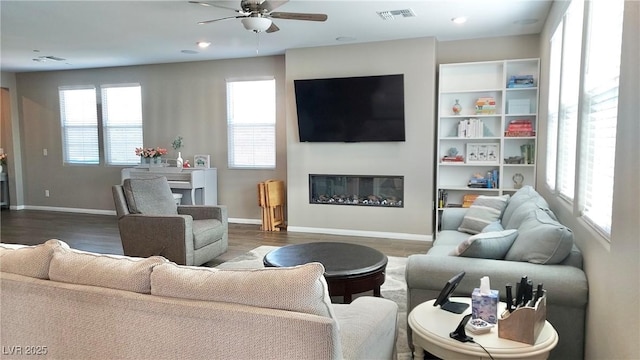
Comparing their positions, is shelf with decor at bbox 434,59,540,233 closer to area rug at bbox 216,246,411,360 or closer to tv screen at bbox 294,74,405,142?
tv screen at bbox 294,74,405,142

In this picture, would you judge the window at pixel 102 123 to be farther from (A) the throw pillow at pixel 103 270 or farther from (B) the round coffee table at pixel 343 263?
(A) the throw pillow at pixel 103 270

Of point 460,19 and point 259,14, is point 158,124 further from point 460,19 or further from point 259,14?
point 460,19

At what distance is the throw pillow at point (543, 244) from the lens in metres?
2.33

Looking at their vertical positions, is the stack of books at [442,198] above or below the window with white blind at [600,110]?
below

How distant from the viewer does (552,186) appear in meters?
3.81

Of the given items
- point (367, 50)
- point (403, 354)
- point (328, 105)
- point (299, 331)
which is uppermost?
point (367, 50)

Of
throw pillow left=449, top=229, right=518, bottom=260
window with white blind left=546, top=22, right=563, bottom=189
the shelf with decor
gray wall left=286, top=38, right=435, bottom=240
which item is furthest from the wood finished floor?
throw pillow left=449, top=229, right=518, bottom=260

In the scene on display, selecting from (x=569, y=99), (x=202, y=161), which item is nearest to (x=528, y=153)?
(x=569, y=99)

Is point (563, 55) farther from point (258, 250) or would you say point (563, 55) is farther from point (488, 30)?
point (258, 250)

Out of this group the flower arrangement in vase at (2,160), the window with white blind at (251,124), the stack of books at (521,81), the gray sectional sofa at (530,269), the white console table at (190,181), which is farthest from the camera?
the flower arrangement in vase at (2,160)

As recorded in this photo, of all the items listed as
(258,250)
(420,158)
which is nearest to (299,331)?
(258,250)

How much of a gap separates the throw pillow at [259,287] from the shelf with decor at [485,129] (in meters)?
4.51

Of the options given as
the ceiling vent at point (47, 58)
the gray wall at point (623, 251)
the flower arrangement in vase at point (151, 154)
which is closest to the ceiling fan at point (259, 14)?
the gray wall at point (623, 251)

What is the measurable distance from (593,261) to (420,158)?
11.3 ft
